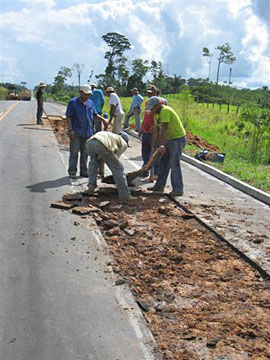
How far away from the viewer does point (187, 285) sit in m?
4.54

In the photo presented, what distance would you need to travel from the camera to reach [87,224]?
6.26 m

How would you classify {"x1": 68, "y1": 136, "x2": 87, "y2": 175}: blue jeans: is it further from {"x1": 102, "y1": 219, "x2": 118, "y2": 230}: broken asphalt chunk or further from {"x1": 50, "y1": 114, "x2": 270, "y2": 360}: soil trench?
{"x1": 102, "y1": 219, "x2": 118, "y2": 230}: broken asphalt chunk

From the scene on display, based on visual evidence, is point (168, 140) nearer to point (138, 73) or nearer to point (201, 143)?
point (201, 143)

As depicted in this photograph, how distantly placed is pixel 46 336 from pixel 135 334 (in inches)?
28.3

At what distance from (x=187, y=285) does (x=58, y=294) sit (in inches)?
53.5

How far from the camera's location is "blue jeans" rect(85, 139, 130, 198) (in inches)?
290

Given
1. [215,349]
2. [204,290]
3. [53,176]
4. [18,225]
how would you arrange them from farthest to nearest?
[53,176] → [18,225] → [204,290] → [215,349]

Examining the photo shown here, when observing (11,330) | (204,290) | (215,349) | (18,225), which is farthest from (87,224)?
(215,349)

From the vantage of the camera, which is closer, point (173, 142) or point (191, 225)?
point (191, 225)

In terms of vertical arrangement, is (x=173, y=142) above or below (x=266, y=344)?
above

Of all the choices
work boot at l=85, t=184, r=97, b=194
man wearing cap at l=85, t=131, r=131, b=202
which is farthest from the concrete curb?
work boot at l=85, t=184, r=97, b=194

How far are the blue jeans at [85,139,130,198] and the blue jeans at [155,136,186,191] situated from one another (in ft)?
3.58

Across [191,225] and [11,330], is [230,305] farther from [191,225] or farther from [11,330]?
[191,225]

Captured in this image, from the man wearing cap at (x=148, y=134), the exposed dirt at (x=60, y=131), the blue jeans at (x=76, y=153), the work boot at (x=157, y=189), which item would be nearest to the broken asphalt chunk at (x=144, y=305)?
the work boot at (x=157, y=189)
